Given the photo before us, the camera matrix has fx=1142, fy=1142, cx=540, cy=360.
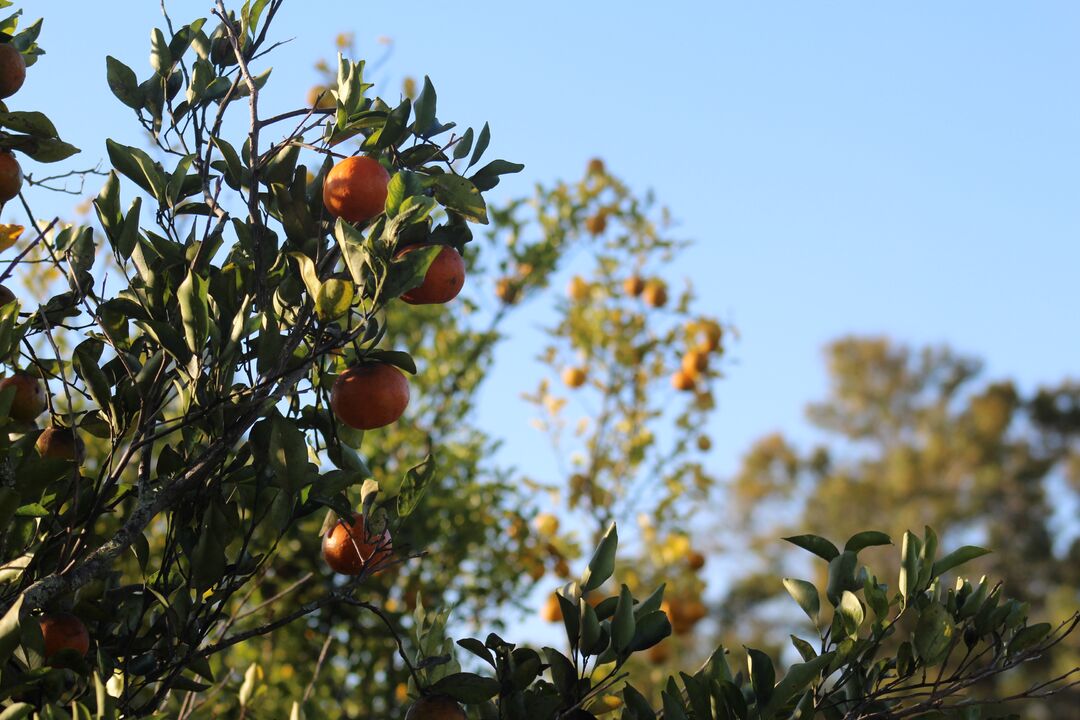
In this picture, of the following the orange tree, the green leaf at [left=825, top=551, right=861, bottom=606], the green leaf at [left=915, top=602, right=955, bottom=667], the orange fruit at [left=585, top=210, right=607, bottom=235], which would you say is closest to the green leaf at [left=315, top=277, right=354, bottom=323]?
the orange tree

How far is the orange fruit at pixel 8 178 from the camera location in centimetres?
174

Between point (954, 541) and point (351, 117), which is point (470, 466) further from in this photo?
point (954, 541)

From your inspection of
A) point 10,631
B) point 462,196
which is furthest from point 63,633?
point 462,196

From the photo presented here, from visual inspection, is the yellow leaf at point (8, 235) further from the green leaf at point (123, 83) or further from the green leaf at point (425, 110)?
the green leaf at point (425, 110)

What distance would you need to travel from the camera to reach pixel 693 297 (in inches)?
201

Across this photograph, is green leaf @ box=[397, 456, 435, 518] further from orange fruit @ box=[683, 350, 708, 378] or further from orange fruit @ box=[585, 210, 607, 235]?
orange fruit @ box=[585, 210, 607, 235]

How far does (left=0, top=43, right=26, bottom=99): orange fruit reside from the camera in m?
1.80

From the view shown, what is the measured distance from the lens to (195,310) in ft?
4.80

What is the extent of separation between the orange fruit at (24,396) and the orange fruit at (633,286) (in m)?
3.58

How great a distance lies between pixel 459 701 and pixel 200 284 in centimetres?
68

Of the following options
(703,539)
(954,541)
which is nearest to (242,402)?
(954,541)

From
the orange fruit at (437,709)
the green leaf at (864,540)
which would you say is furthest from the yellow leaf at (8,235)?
the green leaf at (864,540)

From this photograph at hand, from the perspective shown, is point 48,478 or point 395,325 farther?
point 395,325

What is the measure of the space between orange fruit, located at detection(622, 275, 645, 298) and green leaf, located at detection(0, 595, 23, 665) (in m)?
3.94
